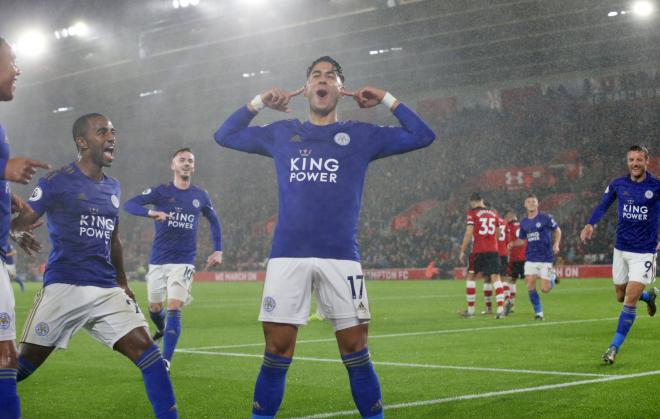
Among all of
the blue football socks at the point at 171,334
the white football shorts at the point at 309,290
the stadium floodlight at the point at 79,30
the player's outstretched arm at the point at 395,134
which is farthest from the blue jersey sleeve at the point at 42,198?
the stadium floodlight at the point at 79,30

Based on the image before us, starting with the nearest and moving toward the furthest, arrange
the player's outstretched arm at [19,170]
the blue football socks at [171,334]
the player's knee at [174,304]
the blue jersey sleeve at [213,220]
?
the player's outstretched arm at [19,170]
the blue football socks at [171,334]
the player's knee at [174,304]
the blue jersey sleeve at [213,220]

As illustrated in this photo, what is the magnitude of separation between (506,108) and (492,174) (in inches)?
139

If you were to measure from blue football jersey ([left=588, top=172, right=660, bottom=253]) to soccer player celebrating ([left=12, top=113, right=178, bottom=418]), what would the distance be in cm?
641

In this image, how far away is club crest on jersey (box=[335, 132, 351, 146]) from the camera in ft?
17.8

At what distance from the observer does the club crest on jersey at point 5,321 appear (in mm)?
4847

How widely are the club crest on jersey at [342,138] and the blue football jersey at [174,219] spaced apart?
5411mm

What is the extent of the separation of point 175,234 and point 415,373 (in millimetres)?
3365

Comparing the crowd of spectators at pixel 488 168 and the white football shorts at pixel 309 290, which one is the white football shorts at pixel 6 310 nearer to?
the white football shorts at pixel 309 290

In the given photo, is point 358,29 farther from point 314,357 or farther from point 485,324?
point 314,357

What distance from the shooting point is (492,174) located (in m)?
41.7

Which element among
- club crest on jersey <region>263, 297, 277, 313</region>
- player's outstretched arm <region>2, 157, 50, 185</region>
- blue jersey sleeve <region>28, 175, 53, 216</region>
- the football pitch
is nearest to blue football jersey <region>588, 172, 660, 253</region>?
the football pitch

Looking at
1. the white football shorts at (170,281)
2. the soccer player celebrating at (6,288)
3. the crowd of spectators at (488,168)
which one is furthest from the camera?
the crowd of spectators at (488,168)

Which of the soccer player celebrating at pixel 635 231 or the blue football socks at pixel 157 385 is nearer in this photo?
the blue football socks at pixel 157 385

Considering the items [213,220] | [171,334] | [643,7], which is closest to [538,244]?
[213,220]
